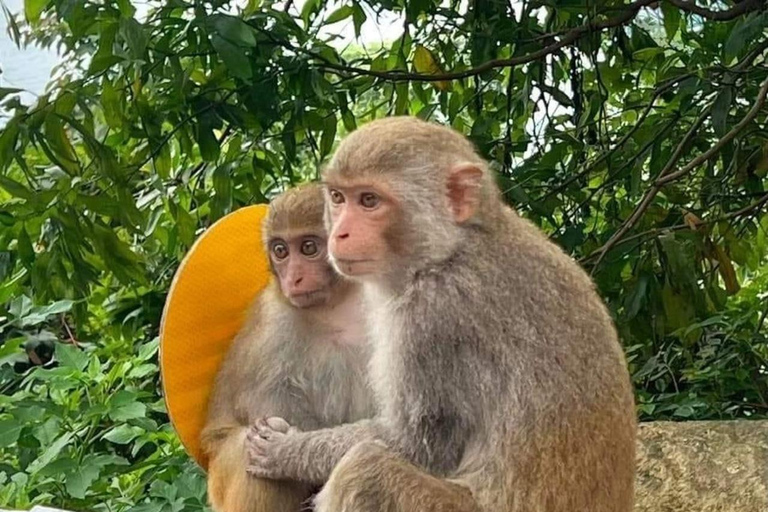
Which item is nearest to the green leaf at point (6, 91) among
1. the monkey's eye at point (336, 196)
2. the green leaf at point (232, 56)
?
the green leaf at point (232, 56)

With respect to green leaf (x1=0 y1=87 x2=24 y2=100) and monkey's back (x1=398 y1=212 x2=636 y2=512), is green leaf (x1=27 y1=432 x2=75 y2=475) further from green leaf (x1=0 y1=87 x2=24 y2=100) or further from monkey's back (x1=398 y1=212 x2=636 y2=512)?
monkey's back (x1=398 y1=212 x2=636 y2=512)

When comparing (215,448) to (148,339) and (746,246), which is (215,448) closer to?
(148,339)

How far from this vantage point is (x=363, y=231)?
103 inches

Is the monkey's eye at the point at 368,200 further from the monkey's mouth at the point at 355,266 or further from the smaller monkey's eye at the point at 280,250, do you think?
the smaller monkey's eye at the point at 280,250

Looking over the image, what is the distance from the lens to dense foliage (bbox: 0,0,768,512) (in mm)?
3654

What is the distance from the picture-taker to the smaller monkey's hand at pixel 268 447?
9.50 feet

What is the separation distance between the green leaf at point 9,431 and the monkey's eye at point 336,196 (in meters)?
1.62

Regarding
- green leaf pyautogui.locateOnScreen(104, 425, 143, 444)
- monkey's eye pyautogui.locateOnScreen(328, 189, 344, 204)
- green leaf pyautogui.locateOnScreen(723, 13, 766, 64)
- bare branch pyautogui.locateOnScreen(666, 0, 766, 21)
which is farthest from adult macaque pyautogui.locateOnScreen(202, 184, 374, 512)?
bare branch pyautogui.locateOnScreen(666, 0, 766, 21)

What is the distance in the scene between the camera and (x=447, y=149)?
2.68 m

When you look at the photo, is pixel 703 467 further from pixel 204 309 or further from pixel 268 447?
pixel 204 309

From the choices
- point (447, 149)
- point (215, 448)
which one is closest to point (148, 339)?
point (215, 448)

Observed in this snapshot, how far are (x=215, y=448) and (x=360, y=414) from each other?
415mm

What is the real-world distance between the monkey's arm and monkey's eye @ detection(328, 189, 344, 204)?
53 cm

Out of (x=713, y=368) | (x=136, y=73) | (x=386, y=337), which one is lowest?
(x=713, y=368)
